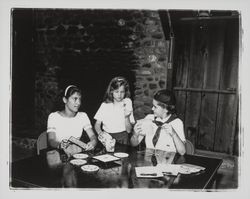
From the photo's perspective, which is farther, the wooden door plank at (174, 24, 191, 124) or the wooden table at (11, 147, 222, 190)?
the wooden door plank at (174, 24, 191, 124)

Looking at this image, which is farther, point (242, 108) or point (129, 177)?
point (242, 108)

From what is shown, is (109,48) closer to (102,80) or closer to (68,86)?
(102,80)

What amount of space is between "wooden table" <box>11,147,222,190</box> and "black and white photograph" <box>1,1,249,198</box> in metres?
0.02

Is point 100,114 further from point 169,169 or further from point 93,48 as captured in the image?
point 169,169

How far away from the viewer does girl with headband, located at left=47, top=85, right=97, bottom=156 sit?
7.11 feet

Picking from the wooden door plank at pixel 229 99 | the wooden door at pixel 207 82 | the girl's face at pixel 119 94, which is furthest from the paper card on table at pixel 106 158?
the wooden door plank at pixel 229 99

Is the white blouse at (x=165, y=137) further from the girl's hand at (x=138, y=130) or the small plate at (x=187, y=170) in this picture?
the small plate at (x=187, y=170)

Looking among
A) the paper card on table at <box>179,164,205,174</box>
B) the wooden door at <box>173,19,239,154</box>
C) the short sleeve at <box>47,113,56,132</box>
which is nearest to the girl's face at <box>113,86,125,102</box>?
the short sleeve at <box>47,113,56,132</box>

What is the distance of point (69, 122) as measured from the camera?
7.18 feet

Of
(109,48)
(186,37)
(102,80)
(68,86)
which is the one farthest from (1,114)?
(186,37)

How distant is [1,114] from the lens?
2.16 m

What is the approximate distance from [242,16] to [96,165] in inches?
58.9

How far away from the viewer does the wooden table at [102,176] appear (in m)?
1.60

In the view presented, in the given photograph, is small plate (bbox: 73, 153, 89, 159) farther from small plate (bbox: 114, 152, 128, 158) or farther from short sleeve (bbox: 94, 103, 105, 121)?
short sleeve (bbox: 94, 103, 105, 121)
